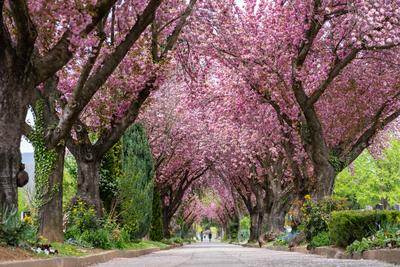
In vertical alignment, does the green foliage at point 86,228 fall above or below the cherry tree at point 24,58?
below

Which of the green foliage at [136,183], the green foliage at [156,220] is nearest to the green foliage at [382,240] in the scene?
the green foliage at [136,183]

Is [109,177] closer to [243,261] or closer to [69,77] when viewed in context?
[69,77]

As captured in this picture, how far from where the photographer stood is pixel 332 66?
18156 mm

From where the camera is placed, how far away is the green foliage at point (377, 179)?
48.4m

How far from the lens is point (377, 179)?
48906 mm

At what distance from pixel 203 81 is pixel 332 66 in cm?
431

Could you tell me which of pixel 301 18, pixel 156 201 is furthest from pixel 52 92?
pixel 156 201

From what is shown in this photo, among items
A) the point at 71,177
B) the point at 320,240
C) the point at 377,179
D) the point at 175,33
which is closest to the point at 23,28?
the point at 175,33

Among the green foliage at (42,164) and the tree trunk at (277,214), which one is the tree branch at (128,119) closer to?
the green foliage at (42,164)

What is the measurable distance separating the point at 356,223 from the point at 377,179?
35.9 meters

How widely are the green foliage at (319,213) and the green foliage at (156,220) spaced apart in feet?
55.9

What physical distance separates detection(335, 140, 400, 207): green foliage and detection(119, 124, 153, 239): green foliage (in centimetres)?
2644

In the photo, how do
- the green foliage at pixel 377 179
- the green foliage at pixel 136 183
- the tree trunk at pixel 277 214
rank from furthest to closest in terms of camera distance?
the green foliage at pixel 377 179
the tree trunk at pixel 277 214
the green foliage at pixel 136 183

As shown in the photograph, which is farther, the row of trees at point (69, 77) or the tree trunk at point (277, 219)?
the tree trunk at point (277, 219)
